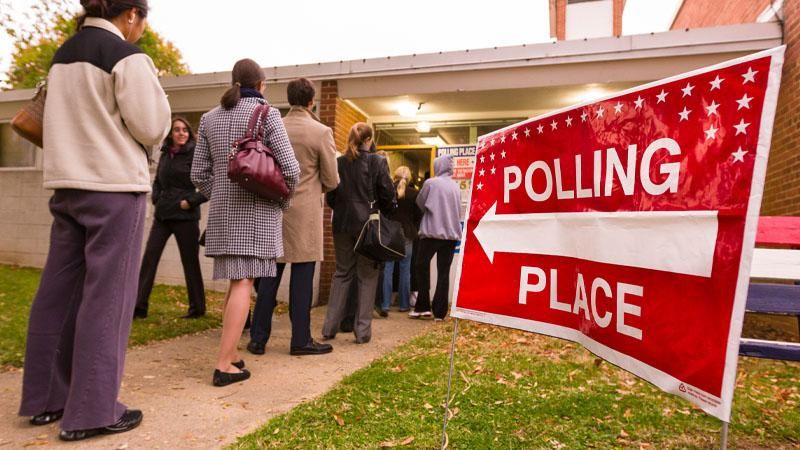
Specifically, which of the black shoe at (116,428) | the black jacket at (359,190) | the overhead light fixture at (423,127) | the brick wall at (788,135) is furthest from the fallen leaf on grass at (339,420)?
the overhead light fixture at (423,127)

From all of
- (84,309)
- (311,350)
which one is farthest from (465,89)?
(84,309)

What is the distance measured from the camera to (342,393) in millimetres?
2898

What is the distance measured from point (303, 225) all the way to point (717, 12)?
33.1 ft

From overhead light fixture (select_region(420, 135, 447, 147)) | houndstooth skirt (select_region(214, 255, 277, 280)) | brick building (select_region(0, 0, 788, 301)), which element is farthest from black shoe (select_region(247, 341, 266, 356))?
overhead light fixture (select_region(420, 135, 447, 147))

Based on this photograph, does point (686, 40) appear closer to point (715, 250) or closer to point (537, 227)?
point (537, 227)

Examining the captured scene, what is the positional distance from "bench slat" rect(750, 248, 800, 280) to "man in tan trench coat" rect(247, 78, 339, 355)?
9.40ft

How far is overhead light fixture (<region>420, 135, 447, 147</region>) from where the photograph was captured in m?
8.18

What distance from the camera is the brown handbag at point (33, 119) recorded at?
2.30 metres

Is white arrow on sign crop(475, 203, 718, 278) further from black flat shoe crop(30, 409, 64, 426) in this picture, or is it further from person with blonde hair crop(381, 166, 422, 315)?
person with blonde hair crop(381, 166, 422, 315)

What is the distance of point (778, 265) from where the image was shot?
2.55 metres

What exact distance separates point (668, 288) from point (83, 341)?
236cm

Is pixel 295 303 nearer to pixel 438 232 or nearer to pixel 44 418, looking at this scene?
pixel 44 418

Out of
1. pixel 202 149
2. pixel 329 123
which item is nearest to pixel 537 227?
pixel 202 149

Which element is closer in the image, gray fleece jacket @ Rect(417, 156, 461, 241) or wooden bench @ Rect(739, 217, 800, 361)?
wooden bench @ Rect(739, 217, 800, 361)
